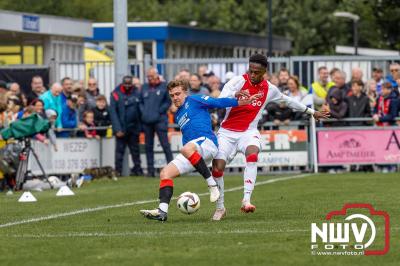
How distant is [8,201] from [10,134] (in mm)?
3389

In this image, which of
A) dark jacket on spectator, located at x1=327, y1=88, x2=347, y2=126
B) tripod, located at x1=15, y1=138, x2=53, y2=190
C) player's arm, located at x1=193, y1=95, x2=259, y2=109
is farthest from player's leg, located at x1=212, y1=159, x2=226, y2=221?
dark jacket on spectator, located at x1=327, y1=88, x2=347, y2=126

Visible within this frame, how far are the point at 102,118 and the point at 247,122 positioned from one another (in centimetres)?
1187

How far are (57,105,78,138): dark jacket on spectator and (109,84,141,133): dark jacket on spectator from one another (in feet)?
2.63

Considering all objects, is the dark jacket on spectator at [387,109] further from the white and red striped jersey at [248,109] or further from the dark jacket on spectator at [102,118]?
the white and red striped jersey at [248,109]

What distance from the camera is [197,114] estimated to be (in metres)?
15.1

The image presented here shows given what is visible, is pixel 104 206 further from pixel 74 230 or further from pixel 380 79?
pixel 380 79

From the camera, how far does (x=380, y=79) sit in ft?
90.6

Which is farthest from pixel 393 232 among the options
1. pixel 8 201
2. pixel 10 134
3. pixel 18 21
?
pixel 18 21

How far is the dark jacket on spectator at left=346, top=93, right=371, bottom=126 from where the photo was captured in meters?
26.7

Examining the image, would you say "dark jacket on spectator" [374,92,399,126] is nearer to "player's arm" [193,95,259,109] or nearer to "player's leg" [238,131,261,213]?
"player's leg" [238,131,261,213]

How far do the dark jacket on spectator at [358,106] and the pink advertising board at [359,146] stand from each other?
0.36 m

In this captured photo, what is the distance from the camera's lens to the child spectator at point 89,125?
27156mm

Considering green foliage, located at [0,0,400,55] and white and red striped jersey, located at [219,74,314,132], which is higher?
green foliage, located at [0,0,400,55]

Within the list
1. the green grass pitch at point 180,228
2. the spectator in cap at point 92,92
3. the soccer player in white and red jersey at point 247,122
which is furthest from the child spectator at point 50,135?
the soccer player in white and red jersey at point 247,122
